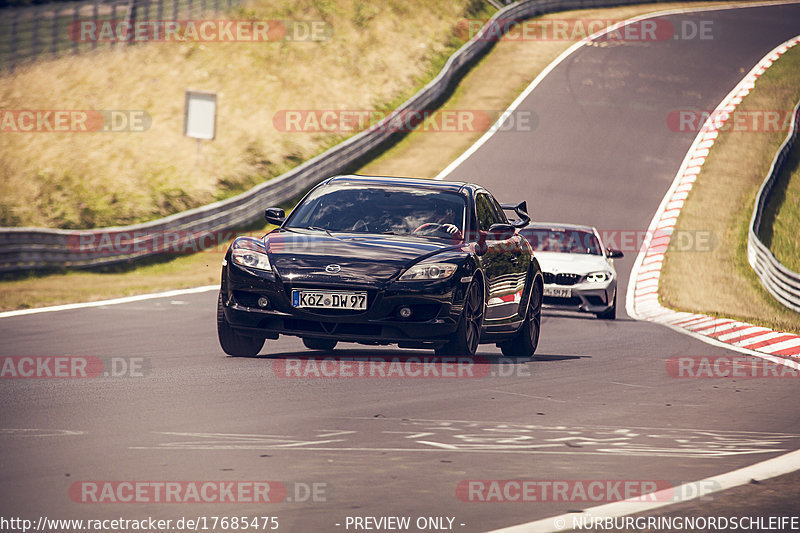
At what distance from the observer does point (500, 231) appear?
1205 centimetres

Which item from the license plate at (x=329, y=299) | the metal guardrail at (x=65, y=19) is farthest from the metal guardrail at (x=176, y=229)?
the metal guardrail at (x=65, y=19)

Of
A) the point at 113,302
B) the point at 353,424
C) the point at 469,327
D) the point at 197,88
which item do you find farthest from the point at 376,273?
the point at 197,88

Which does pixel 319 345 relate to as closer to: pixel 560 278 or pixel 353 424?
pixel 353 424

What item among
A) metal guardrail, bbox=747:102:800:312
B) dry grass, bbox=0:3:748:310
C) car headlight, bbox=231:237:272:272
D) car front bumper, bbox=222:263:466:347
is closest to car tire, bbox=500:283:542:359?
car front bumper, bbox=222:263:466:347

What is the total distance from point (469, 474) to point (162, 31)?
44220mm

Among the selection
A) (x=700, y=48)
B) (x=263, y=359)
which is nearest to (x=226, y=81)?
(x=700, y=48)

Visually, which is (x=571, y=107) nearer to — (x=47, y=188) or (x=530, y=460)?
(x=47, y=188)

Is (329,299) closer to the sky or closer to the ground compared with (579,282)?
closer to the sky

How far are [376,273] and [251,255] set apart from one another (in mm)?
1115

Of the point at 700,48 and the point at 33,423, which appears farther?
the point at 700,48

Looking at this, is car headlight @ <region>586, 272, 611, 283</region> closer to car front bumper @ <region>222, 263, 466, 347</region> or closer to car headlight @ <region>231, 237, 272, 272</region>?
car front bumper @ <region>222, 263, 466, 347</region>

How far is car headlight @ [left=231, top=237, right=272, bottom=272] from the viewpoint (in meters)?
10.7

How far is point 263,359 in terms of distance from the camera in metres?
11.3

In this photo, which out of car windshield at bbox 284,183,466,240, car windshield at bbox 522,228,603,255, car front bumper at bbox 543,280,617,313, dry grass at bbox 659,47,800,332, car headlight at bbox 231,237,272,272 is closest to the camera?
car headlight at bbox 231,237,272,272
